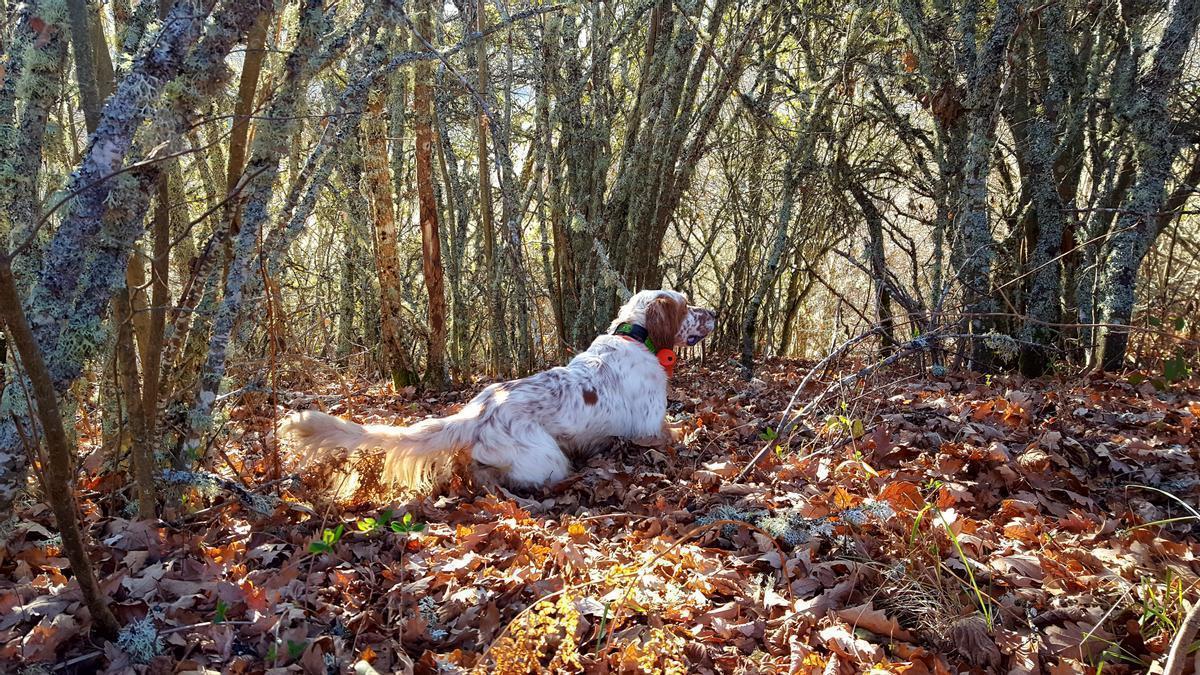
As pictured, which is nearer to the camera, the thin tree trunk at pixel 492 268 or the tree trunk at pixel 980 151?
the tree trunk at pixel 980 151

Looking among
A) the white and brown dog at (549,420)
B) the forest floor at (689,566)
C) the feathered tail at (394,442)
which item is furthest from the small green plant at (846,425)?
the feathered tail at (394,442)

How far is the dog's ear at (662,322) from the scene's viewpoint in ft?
15.1

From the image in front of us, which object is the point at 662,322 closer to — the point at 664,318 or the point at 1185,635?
the point at 664,318

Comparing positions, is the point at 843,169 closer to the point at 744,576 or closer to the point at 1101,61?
the point at 1101,61

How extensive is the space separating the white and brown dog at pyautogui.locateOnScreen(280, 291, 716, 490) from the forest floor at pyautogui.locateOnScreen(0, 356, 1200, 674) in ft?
0.58

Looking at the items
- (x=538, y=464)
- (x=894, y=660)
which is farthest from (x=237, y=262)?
(x=894, y=660)

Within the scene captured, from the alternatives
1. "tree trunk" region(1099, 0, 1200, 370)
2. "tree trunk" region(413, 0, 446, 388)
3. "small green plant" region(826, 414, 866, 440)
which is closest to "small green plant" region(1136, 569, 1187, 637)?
"small green plant" region(826, 414, 866, 440)

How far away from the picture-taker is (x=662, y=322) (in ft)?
15.2

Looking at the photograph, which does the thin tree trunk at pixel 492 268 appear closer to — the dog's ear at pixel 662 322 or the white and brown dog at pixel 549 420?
the white and brown dog at pixel 549 420

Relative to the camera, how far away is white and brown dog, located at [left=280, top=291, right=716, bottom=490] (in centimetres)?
337

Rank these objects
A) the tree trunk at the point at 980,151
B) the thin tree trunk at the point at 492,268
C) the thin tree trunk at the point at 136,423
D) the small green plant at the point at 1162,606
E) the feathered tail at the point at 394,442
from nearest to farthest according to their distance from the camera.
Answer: the small green plant at the point at 1162,606, the thin tree trunk at the point at 136,423, the feathered tail at the point at 394,442, the tree trunk at the point at 980,151, the thin tree trunk at the point at 492,268

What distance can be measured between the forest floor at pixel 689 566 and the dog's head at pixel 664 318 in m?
1.19

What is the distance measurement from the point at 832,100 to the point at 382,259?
4.51 m

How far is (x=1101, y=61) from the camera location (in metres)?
5.92
